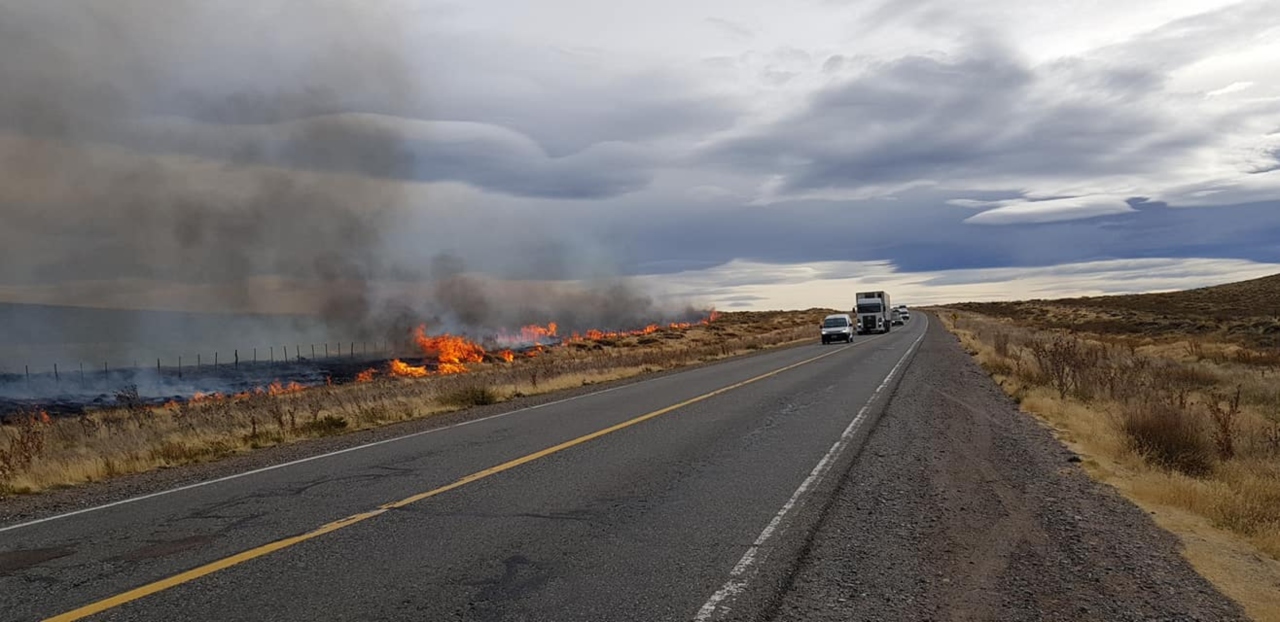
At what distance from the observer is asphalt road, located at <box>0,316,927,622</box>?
16.1 ft

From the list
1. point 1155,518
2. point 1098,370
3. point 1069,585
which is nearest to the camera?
point 1069,585

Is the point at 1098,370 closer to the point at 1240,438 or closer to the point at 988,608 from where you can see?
the point at 1240,438

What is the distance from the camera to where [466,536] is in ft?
20.9

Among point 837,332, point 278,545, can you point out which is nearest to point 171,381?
point 837,332

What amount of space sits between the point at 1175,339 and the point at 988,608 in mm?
43562

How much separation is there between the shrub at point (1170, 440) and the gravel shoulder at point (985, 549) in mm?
1095

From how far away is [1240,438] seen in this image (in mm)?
11484

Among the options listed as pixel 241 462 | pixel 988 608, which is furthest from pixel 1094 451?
pixel 241 462

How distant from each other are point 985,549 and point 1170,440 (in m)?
6.18

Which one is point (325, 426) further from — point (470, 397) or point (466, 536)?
point (466, 536)

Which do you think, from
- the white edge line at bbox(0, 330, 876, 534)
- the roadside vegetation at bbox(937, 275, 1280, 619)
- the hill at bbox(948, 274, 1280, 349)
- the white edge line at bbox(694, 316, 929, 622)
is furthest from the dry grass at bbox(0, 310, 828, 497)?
the hill at bbox(948, 274, 1280, 349)

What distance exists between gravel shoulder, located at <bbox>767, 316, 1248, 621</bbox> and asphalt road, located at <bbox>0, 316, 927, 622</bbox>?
35cm

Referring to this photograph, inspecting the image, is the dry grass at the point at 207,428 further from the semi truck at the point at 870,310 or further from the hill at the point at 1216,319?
the semi truck at the point at 870,310

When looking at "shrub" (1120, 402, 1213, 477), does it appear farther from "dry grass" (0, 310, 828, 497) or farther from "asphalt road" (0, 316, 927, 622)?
"dry grass" (0, 310, 828, 497)
